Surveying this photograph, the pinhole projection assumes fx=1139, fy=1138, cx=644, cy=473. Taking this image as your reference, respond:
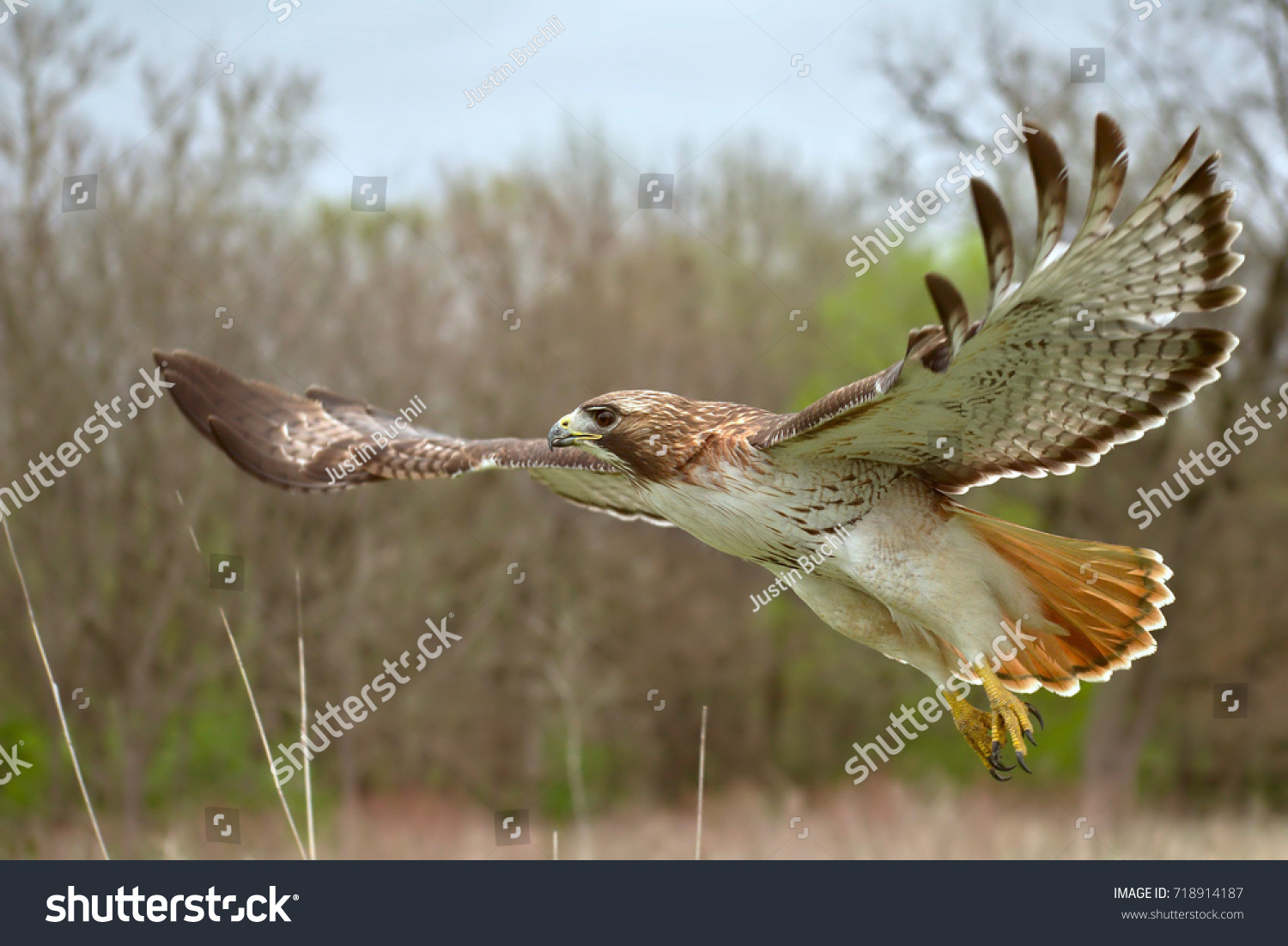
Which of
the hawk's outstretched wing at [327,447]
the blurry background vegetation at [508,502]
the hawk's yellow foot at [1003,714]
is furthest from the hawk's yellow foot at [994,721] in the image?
the blurry background vegetation at [508,502]

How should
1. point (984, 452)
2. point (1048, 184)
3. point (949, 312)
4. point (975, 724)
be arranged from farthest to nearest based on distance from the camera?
point (975, 724) → point (984, 452) → point (949, 312) → point (1048, 184)

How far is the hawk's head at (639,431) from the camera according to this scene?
16.6 ft

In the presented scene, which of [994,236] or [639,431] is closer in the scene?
[994,236]

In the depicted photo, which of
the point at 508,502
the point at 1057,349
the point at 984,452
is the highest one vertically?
the point at 508,502

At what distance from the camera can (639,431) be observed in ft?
16.8

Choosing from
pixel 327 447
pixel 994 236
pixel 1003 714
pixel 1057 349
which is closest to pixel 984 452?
pixel 1057 349

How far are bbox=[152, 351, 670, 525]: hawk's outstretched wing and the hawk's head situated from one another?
1.86ft

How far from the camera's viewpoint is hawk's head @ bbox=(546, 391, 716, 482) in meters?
5.05

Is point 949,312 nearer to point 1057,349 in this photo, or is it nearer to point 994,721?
point 1057,349

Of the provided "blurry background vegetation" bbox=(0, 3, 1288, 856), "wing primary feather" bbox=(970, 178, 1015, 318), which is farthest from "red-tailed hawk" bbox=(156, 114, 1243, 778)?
"blurry background vegetation" bbox=(0, 3, 1288, 856)

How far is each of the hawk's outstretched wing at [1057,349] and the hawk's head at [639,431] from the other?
0.39 metres

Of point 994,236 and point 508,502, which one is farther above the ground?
point 508,502

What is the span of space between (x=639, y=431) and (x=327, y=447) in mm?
2610

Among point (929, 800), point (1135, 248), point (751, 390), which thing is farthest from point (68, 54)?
point (929, 800)
